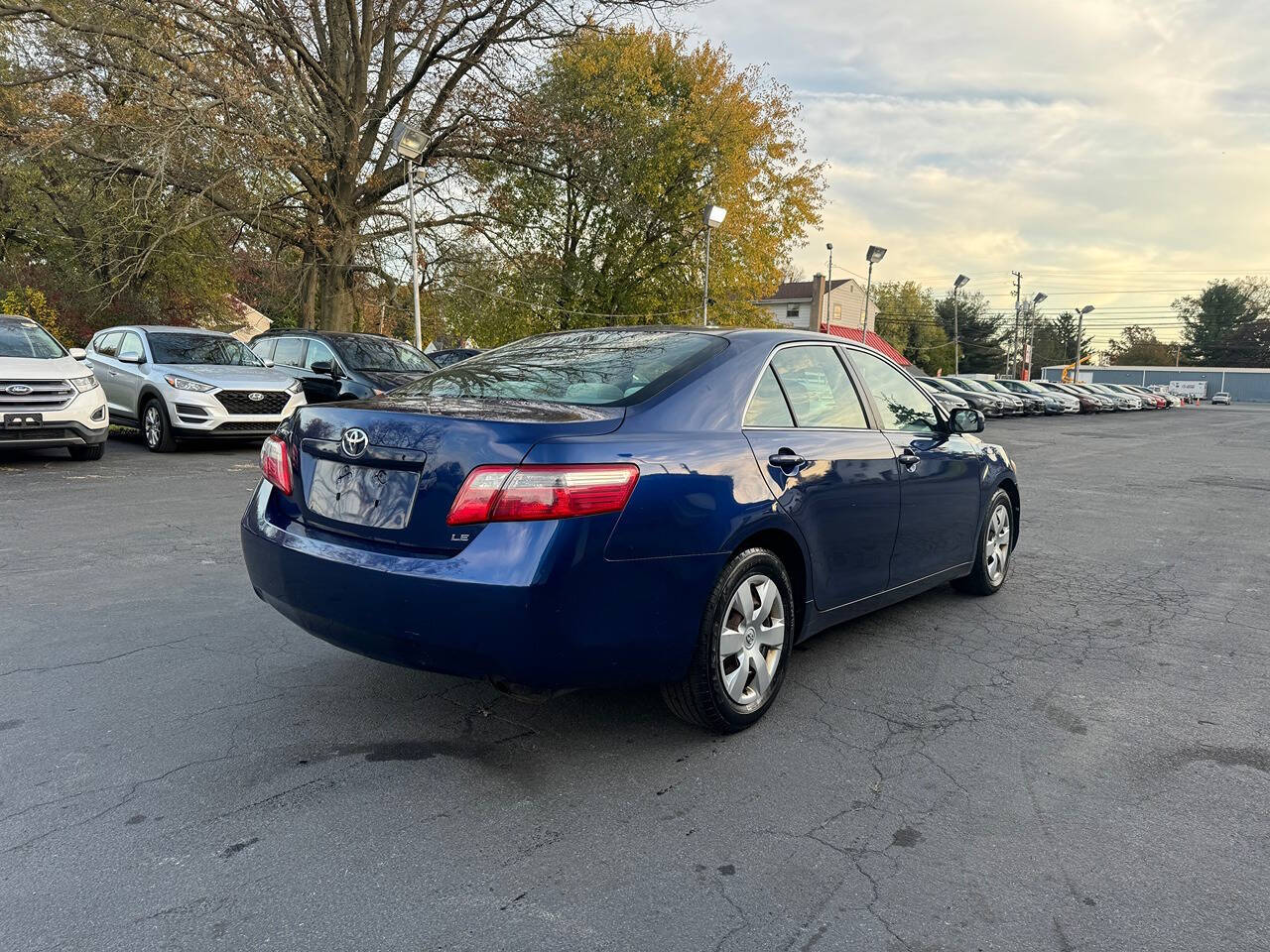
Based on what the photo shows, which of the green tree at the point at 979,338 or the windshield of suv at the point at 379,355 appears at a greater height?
the green tree at the point at 979,338

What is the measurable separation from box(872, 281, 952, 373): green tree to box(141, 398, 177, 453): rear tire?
8653cm

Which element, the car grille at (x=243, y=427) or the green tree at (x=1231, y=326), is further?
the green tree at (x=1231, y=326)

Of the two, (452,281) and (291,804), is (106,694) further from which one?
(452,281)

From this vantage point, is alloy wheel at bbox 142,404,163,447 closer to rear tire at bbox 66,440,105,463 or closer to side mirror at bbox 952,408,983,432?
rear tire at bbox 66,440,105,463

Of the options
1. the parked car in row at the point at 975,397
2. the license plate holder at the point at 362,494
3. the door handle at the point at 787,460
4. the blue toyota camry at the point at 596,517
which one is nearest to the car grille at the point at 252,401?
the blue toyota camry at the point at 596,517

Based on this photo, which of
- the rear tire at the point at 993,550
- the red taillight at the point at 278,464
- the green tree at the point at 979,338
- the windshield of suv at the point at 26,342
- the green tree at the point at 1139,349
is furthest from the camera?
the green tree at the point at 1139,349

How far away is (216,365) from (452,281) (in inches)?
483

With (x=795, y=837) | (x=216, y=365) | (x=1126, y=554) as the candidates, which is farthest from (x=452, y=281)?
(x=795, y=837)

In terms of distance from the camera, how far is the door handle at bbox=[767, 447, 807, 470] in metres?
3.53

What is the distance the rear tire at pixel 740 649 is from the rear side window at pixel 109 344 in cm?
1264

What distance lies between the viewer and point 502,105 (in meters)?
20.7

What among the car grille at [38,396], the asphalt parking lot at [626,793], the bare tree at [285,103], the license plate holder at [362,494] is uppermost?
the bare tree at [285,103]

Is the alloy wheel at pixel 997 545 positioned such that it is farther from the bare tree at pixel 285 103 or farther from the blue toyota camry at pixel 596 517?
the bare tree at pixel 285 103

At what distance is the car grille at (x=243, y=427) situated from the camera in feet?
38.0
